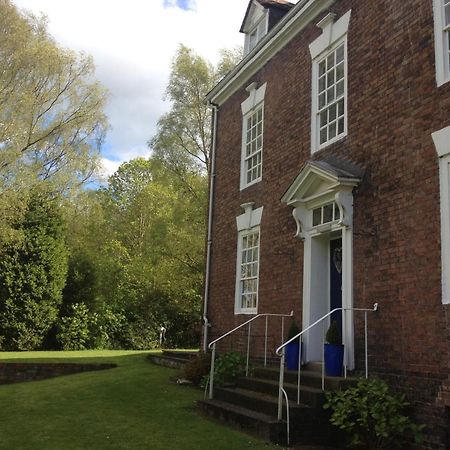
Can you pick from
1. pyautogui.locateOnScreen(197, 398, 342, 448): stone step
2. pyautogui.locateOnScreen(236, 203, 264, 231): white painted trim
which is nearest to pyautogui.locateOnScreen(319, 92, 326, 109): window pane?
pyautogui.locateOnScreen(236, 203, 264, 231): white painted trim

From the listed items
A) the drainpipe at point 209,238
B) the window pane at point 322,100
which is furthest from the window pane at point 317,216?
the drainpipe at point 209,238

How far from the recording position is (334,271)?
9.64 metres

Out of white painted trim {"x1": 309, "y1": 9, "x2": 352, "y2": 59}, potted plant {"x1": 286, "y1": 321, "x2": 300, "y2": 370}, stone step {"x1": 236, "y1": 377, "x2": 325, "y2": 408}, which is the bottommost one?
stone step {"x1": 236, "y1": 377, "x2": 325, "y2": 408}

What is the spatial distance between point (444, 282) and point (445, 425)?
5.34 feet

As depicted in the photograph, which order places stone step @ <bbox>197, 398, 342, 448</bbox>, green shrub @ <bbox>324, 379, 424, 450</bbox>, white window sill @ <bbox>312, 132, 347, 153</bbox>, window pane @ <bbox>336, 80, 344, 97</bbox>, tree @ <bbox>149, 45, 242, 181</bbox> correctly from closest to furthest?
green shrub @ <bbox>324, 379, 424, 450</bbox> → stone step @ <bbox>197, 398, 342, 448</bbox> → white window sill @ <bbox>312, 132, 347, 153</bbox> → window pane @ <bbox>336, 80, 344, 97</bbox> → tree @ <bbox>149, 45, 242, 181</bbox>

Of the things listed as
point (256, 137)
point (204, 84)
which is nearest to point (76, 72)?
point (204, 84)

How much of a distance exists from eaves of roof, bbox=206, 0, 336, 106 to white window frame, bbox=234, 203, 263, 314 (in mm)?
3299

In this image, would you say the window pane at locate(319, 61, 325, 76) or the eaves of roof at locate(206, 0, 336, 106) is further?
the eaves of roof at locate(206, 0, 336, 106)

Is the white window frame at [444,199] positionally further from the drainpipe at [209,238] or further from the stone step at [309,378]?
the drainpipe at [209,238]

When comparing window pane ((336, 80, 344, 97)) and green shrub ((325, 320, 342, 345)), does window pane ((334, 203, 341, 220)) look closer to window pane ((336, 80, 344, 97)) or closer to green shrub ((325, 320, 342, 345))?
green shrub ((325, 320, 342, 345))

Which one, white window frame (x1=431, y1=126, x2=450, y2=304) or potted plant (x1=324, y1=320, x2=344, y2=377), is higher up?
white window frame (x1=431, y1=126, x2=450, y2=304)

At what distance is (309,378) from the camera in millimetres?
8078

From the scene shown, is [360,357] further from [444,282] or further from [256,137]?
[256,137]

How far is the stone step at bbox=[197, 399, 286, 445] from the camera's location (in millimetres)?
6980
